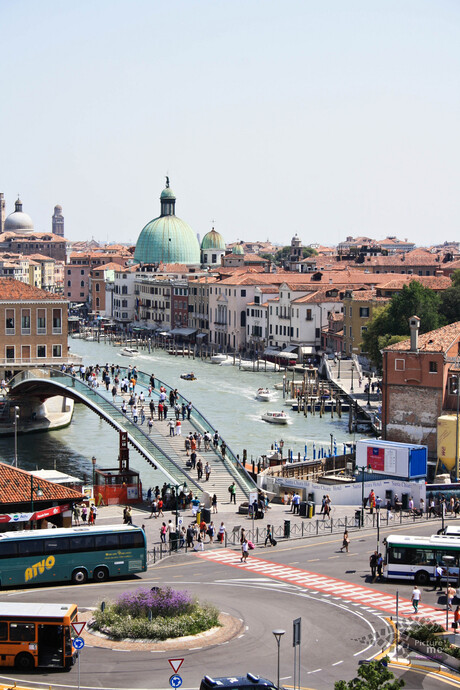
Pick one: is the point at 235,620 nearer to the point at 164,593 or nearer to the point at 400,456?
the point at 164,593

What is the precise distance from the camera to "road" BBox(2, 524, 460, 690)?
74.4 feet

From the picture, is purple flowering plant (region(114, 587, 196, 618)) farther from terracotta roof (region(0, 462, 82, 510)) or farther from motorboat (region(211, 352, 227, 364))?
motorboat (region(211, 352, 227, 364))

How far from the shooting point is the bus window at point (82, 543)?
1176 inches

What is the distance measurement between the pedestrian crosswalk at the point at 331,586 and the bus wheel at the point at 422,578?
1.43 metres

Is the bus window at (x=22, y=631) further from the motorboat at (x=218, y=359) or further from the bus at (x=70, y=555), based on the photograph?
the motorboat at (x=218, y=359)

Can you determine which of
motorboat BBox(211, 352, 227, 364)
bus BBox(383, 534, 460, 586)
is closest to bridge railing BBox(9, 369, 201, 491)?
bus BBox(383, 534, 460, 586)

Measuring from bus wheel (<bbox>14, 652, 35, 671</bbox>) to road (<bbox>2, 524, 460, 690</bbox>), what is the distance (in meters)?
0.41

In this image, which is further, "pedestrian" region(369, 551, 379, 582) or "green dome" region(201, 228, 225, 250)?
"green dome" region(201, 228, 225, 250)

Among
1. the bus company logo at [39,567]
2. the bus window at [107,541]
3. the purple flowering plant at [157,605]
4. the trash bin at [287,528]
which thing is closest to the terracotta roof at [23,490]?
the bus window at [107,541]

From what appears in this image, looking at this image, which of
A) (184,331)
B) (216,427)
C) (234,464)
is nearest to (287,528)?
(234,464)

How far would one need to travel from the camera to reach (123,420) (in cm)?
4712

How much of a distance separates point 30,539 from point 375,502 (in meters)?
14.7

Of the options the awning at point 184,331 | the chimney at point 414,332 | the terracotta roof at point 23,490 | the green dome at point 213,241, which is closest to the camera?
the terracotta roof at point 23,490

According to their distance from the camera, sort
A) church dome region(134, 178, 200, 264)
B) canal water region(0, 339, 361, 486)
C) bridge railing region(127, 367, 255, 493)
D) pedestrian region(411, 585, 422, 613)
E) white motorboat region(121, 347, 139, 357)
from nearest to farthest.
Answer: pedestrian region(411, 585, 422, 613) → bridge railing region(127, 367, 255, 493) → canal water region(0, 339, 361, 486) → white motorboat region(121, 347, 139, 357) → church dome region(134, 178, 200, 264)
